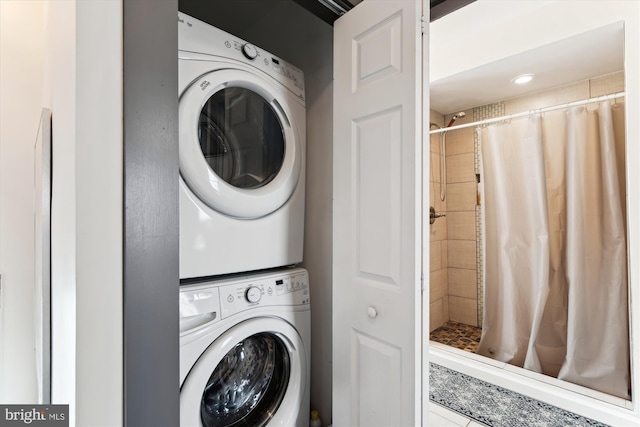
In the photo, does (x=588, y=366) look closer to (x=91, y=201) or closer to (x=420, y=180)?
(x=420, y=180)

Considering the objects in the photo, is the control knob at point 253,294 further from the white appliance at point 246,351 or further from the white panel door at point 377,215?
the white panel door at point 377,215

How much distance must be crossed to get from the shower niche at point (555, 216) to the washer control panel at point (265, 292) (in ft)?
4.64

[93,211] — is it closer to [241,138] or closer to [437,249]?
[241,138]

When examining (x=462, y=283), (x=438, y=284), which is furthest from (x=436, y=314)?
(x=462, y=283)

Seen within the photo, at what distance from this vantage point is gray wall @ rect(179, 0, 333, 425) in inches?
56.5

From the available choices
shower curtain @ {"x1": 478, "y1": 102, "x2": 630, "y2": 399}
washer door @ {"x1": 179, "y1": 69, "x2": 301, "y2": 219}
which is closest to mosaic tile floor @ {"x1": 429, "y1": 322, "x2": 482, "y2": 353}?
shower curtain @ {"x1": 478, "y1": 102, "x2": 630, "y2": 399}

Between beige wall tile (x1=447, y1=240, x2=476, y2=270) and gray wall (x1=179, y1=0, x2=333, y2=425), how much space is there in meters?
1.93

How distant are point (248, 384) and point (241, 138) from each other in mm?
931

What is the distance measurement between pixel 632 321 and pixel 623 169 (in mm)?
871

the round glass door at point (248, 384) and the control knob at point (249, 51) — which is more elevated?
the control knob at point (249, 51)

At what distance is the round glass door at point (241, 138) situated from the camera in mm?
1100

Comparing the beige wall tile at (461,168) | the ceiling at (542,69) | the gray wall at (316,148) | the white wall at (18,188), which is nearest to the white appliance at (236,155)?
the gray wall at (316,148)

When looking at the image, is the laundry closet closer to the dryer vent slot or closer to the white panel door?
the white panel door

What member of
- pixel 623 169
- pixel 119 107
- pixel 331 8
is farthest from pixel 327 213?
pixel 623 169
